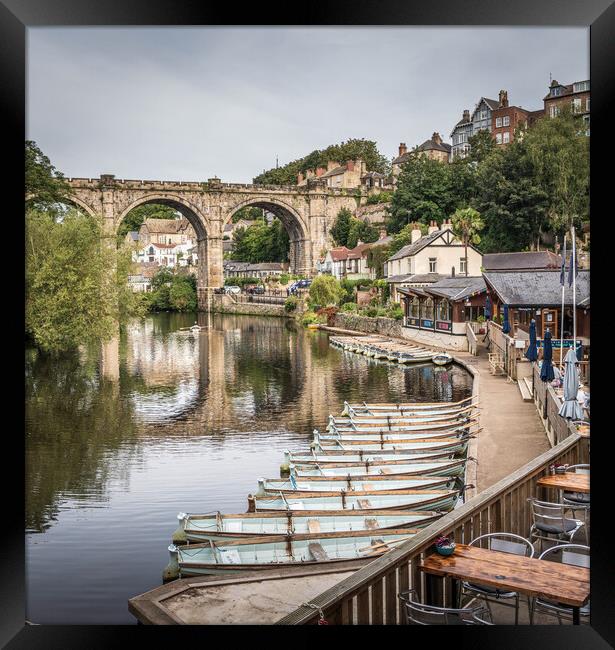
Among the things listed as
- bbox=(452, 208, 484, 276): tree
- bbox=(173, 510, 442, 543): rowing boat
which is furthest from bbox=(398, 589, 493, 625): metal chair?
bbox=(452, 208, 484, 276): tree

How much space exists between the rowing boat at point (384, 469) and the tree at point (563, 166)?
86.6 ft

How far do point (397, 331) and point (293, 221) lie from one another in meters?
30.5

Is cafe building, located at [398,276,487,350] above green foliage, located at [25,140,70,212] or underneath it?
underneath

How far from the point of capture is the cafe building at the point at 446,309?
28281 millimetres

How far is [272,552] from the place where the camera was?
7.04 meters

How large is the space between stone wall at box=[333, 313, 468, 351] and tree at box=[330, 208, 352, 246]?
2057 centimetres

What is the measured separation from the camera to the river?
27.6 feet

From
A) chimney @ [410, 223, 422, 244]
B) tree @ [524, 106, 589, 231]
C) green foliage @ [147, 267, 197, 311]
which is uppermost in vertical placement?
tree @ [524, 106, 589, 231]

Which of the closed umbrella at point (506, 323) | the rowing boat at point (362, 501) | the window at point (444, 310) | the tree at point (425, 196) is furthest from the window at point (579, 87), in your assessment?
the rowing boat at point (362, 501)

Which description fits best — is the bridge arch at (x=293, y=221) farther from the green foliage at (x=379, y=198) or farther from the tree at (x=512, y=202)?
the tree at (x=512, y=202)

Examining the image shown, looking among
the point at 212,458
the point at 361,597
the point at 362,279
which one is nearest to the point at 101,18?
the point at 361,597

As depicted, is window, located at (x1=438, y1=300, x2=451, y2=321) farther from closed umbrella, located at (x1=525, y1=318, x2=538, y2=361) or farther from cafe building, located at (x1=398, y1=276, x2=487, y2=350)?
closed umbrella, located at (x1=525, y1=318, x2=538, y2=361)
